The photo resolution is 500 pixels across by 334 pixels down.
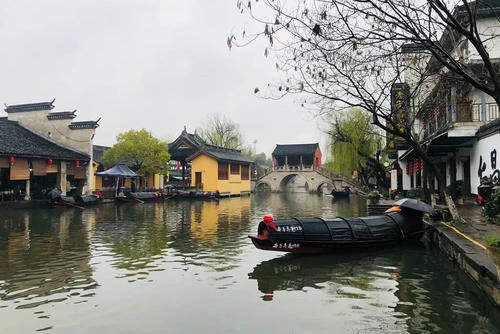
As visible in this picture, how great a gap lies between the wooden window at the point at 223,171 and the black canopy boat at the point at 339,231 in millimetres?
27316

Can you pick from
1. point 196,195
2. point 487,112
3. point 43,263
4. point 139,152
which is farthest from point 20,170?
point 487,112

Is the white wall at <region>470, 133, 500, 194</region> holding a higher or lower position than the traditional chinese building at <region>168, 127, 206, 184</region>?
lower

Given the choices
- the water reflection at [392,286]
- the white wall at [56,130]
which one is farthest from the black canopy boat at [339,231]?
the white wall at [56,130]

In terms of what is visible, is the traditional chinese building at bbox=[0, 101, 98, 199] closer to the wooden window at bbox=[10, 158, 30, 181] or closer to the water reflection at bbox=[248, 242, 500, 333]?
the wooden window at bbox=[10, 158, 30, 181]

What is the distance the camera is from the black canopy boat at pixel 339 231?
892 cm

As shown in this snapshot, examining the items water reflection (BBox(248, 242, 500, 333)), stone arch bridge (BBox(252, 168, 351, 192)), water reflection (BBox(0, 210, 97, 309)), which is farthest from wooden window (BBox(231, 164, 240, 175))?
water reflection (BBox(248, 242, 500, 333))

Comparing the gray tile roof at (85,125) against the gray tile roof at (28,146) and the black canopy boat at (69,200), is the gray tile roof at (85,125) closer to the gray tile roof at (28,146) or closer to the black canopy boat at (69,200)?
the gray tile roof at (28,146)

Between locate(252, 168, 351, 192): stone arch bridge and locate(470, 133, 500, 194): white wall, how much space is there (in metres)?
31.5

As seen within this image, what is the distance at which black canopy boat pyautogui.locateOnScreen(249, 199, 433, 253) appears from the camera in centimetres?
892

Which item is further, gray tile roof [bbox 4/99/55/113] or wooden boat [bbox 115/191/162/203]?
gray tile roof [bbox 4/99/55/113]

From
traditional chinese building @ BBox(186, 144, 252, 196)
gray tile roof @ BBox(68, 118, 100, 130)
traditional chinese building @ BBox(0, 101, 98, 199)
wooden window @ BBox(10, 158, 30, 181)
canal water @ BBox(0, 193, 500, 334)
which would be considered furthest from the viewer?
traditional chinese building @ BBox(186, 144, 252, 196)

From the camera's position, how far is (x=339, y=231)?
9.60 m

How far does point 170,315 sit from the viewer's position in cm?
579

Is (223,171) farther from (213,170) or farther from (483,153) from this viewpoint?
(483,153)
